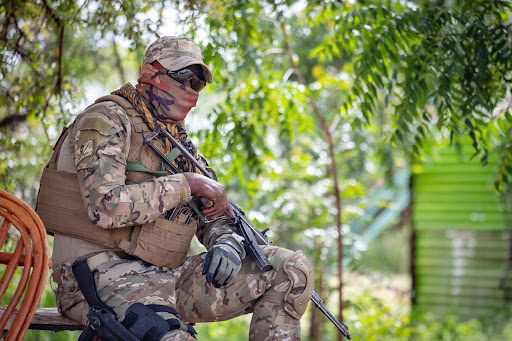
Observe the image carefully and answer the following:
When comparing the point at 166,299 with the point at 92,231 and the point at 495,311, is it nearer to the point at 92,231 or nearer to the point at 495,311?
the point at 92,231

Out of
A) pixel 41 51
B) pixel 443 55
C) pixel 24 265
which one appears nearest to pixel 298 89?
pixel 443 55

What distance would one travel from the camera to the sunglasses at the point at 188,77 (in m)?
2.85

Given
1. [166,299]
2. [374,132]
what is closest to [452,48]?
[166,299]

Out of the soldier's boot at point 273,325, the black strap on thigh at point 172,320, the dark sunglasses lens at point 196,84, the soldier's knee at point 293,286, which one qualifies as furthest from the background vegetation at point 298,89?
the black strap on thigh at point 172,320

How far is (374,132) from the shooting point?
25.2 ft

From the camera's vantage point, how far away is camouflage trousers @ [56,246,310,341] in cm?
252

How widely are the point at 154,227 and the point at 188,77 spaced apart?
0.76m

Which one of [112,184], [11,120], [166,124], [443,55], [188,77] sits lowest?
[11,120]

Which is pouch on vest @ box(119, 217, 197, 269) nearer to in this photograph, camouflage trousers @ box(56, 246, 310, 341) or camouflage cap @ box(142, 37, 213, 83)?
camouflage trousers @ box(56, 246, 310, 341)

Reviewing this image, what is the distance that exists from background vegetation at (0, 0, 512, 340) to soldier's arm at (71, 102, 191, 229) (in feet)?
6.25

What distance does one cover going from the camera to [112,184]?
2.45 meters

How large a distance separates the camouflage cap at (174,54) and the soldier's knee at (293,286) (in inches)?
39.3

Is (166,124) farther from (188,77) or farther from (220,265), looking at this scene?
(220,265)

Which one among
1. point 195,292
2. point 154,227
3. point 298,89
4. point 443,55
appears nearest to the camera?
point 154,227
